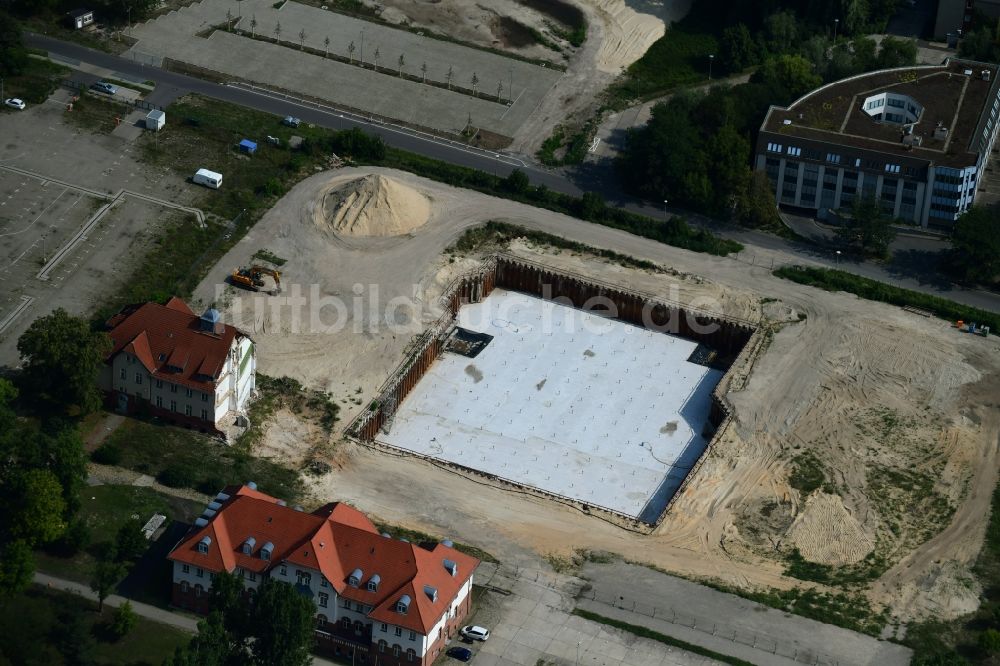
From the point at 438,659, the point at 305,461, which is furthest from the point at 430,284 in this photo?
the point at 438,659

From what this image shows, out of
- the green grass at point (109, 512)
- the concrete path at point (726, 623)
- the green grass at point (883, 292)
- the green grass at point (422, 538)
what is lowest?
the green grass at point (422, 538)

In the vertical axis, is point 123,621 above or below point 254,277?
above


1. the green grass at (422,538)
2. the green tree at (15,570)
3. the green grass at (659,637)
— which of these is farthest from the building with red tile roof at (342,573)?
the green tree at (15,570)

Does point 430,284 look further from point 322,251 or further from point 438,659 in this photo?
point 438,659

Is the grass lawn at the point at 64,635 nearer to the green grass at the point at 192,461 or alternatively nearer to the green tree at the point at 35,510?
the green tree at the point at 35,510

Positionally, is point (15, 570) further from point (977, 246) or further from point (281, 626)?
point (977, 246)

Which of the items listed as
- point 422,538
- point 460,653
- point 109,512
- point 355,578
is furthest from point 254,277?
point 460,653

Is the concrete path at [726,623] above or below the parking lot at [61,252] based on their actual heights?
below
